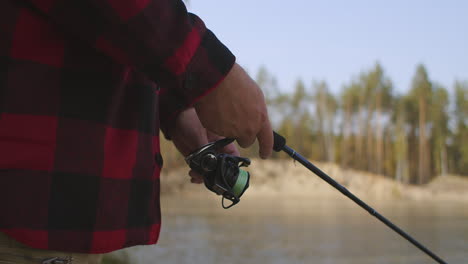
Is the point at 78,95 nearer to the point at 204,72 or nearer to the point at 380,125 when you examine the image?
the point at 204,72

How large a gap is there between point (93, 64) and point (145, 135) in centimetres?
20

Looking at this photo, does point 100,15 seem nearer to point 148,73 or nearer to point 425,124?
point 148,73

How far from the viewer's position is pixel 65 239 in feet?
2.61

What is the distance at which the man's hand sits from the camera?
87 cm

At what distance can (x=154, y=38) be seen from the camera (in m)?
0.78

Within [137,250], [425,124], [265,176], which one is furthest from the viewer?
[425,124]

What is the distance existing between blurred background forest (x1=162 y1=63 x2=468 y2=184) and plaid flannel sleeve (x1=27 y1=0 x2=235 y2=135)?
2674cm

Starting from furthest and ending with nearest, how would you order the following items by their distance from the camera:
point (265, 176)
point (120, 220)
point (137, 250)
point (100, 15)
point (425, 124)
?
1. point (425, 124)
2. point (265, 176)
3. point (137, 250)
4. point (120, 220)
5. point (100, 15)

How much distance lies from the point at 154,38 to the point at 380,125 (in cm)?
2919

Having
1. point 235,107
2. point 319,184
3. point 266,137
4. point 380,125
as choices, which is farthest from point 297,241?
point 380,125

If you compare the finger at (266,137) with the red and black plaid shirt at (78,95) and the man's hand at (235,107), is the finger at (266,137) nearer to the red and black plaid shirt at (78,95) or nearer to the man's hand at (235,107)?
the man's hand at (235,107)

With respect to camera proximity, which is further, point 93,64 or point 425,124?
point 425,124

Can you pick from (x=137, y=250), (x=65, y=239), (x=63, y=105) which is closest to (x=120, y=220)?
(x=65, y=239)

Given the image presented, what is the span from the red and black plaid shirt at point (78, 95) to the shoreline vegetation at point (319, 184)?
21914 millimetres
